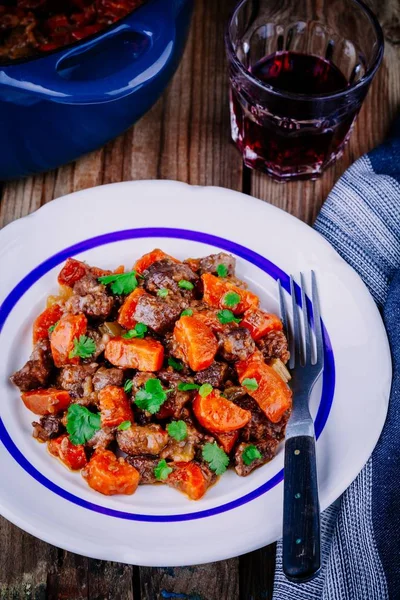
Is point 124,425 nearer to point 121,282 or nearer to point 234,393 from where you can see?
point 234,393

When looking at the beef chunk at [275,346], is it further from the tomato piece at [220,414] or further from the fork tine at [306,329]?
the tomato piece at [220,414]

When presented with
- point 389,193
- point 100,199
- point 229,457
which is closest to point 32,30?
point 100,199

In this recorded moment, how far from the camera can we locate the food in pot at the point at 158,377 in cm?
232

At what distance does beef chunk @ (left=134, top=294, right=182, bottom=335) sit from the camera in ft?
8.17

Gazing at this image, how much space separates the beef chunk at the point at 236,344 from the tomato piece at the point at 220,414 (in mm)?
153

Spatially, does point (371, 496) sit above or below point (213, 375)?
below

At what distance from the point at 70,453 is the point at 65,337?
1.28 ft

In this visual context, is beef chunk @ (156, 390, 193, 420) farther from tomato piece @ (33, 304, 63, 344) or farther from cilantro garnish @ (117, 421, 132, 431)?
tomato piece @ (33, 304, 63, 344)

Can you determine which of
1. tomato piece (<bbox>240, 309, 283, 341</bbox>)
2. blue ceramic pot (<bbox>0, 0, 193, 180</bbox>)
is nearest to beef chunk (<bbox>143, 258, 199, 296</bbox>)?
tomato piece (<bbox>240, 309, 283, 341</bbox>)

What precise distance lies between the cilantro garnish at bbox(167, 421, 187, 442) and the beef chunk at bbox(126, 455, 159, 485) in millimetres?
101

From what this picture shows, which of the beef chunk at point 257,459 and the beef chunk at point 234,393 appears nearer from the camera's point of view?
the beef chunk at point 257,459

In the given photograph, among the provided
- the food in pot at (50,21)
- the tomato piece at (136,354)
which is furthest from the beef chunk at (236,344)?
the food in pot at (50,21)

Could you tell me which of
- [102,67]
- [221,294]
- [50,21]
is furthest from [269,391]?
[50,21]

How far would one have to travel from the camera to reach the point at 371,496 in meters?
2.45
